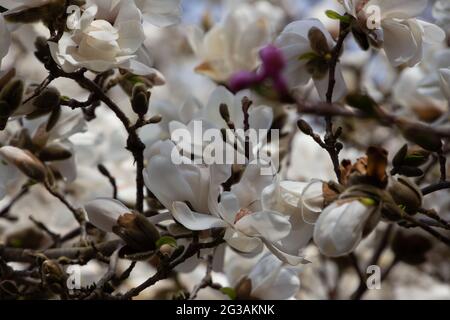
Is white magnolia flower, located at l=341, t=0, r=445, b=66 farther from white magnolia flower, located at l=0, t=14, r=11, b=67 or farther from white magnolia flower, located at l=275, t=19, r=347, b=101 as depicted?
white magnolia flower, located at l=0, t=14, r=11, b=67

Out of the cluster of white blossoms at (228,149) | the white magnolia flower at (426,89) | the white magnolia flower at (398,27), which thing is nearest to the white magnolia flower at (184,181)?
the cluster of white blossoms at (228,149)

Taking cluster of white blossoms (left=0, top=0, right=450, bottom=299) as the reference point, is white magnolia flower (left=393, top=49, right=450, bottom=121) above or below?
below

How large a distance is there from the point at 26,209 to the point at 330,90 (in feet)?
5.09

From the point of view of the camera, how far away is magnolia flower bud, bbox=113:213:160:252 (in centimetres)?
81

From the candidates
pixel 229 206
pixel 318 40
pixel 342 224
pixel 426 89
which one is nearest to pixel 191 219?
pixel 229 206

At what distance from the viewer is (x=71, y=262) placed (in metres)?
0.93

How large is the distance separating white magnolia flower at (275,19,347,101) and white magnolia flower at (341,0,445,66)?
63 mm

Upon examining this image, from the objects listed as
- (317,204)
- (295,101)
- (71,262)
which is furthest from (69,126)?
(295,101)

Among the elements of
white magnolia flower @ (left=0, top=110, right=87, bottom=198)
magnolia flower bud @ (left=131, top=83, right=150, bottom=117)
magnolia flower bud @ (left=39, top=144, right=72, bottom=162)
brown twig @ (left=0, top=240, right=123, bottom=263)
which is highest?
magnolia flower bud @ (left=131, top=83, right=150, bottom=117)

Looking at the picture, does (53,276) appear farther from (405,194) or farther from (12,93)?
(405,194)

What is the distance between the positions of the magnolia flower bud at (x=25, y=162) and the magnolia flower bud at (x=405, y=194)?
0.48 metres

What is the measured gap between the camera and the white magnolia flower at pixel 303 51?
35.3 inches

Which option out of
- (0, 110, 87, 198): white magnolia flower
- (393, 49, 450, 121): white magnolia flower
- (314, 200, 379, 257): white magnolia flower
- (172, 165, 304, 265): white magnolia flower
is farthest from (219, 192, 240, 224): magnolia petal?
(393, 49, 450, 121): white magnolia flower
